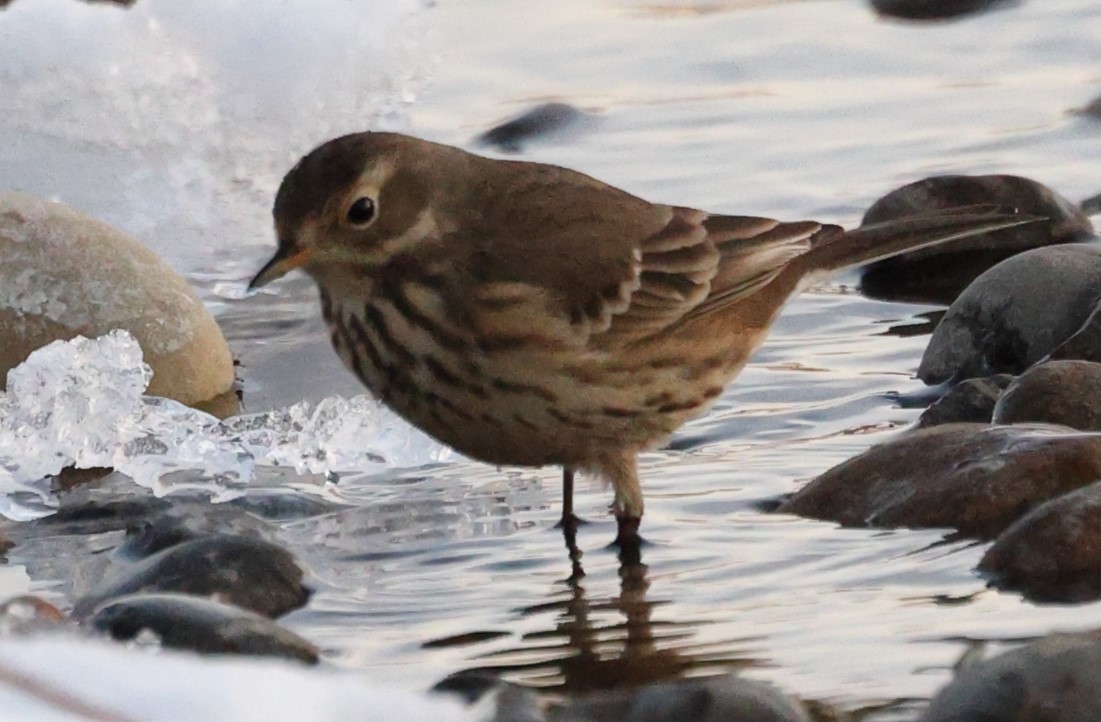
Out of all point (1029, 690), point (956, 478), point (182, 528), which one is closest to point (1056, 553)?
point (956, 478)

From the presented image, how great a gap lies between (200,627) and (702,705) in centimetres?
122

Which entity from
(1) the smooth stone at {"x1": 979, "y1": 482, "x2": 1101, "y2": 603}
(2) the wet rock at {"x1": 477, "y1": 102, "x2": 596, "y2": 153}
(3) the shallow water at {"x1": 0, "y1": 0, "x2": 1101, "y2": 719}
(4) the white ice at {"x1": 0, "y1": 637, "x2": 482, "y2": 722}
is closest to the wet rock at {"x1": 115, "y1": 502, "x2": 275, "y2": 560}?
(3) the shallow water at {"x1": 0, "y1": 0, "x2": 1101, "y2": 719}

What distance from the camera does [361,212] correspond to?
6.01 metres

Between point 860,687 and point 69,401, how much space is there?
312 cm

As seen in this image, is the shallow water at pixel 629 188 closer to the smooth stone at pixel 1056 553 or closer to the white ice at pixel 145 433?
the smooth stone at pixel 1056 553

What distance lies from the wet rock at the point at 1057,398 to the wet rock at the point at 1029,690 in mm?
2090

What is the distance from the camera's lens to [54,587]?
5.88 metres

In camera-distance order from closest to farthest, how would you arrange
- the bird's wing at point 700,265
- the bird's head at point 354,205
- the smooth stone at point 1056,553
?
the smooth stone at point 1056,553 < the bird's head at point 354,205 < the bird's wing at point 700,265

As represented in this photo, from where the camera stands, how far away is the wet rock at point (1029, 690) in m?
4.34

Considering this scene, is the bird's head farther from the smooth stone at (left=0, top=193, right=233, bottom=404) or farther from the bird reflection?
the smooth stone at (left=0, top=193, right=233, bottom=404)

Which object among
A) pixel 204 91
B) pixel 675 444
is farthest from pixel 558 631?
pixel 204 91

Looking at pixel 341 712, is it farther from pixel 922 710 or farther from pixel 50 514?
pixel 50 514

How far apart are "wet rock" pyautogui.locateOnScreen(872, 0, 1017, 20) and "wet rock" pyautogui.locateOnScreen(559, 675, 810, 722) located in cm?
816

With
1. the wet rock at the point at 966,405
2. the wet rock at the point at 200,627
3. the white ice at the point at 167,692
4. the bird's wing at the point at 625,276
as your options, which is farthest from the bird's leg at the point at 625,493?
the white ice at the point at 167,692
